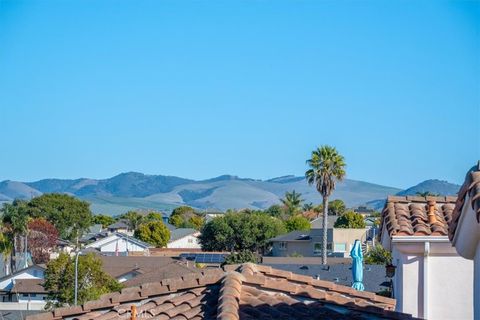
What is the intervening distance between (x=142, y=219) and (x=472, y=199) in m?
176

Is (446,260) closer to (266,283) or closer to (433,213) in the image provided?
(433,213)

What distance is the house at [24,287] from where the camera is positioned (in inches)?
2675

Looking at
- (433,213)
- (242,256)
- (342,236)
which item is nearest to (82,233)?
(342,236)

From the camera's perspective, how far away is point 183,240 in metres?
148

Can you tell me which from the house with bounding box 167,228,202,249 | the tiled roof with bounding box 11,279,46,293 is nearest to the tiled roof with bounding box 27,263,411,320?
the tiled roof with bounding box 11,279,46,293

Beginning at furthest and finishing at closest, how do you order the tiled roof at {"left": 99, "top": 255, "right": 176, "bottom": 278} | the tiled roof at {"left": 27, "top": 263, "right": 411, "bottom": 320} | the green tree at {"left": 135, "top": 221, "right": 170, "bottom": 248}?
1. the green tree at {"left": 135, "top": 221, "right": 170, "bottom": 248}
2. the tiled roof at {"left": 99, "top": 255, "right": 176, "bottom": 278}
3. the tiled roof at {"left": 27, "top": 263, "right": 411, "bottom": 320}

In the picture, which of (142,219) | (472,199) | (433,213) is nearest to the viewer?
(472,199)

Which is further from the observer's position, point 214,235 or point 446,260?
point 214,235

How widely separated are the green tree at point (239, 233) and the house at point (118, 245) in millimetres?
7580

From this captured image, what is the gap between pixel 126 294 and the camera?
10.8 metres

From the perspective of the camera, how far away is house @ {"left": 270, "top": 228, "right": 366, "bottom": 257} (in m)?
109

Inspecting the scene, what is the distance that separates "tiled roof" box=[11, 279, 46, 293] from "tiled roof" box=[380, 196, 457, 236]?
177 ft

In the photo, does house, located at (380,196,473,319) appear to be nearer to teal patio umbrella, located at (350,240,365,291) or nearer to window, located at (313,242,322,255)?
teal patio umbrella, located at (350,240,365,291)

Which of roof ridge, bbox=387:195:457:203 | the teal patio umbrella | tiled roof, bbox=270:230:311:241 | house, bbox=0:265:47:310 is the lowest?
house, bbox=0:265:47:310
